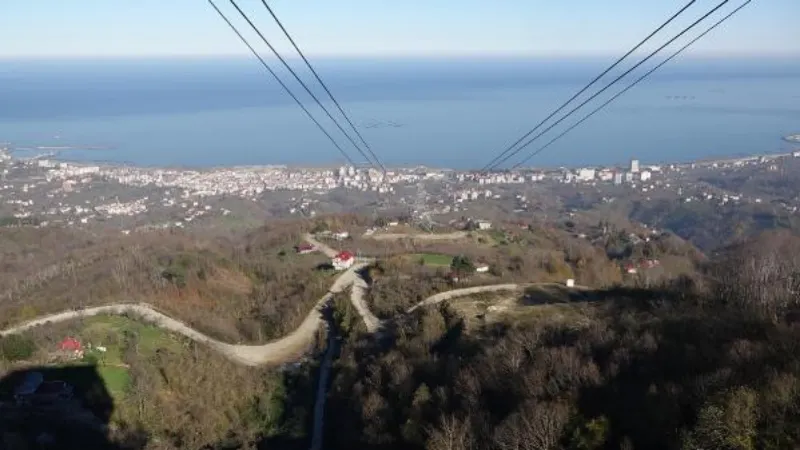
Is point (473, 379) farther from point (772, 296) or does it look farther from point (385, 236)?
→ point (385, 236)

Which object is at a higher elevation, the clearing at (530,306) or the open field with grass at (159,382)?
the clearing at (530,306)

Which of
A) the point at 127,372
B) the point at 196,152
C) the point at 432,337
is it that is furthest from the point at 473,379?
the point at 196,152

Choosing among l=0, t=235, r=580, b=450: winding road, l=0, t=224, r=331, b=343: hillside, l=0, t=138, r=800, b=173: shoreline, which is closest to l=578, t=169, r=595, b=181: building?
l=0, t=138, r=800, b=173: shoreline

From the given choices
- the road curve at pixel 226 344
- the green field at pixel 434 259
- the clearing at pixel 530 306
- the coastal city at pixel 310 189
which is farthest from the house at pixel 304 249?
the coastal city at pixel 310 189

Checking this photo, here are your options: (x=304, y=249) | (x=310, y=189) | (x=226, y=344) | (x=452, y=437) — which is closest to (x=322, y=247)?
(x=304, y=249)

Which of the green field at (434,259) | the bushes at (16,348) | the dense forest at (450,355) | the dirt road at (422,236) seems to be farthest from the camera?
the dirt road at (422,236)

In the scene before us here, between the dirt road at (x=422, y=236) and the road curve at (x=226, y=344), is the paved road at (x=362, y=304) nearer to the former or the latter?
the road curve at (x=226, y=344)
